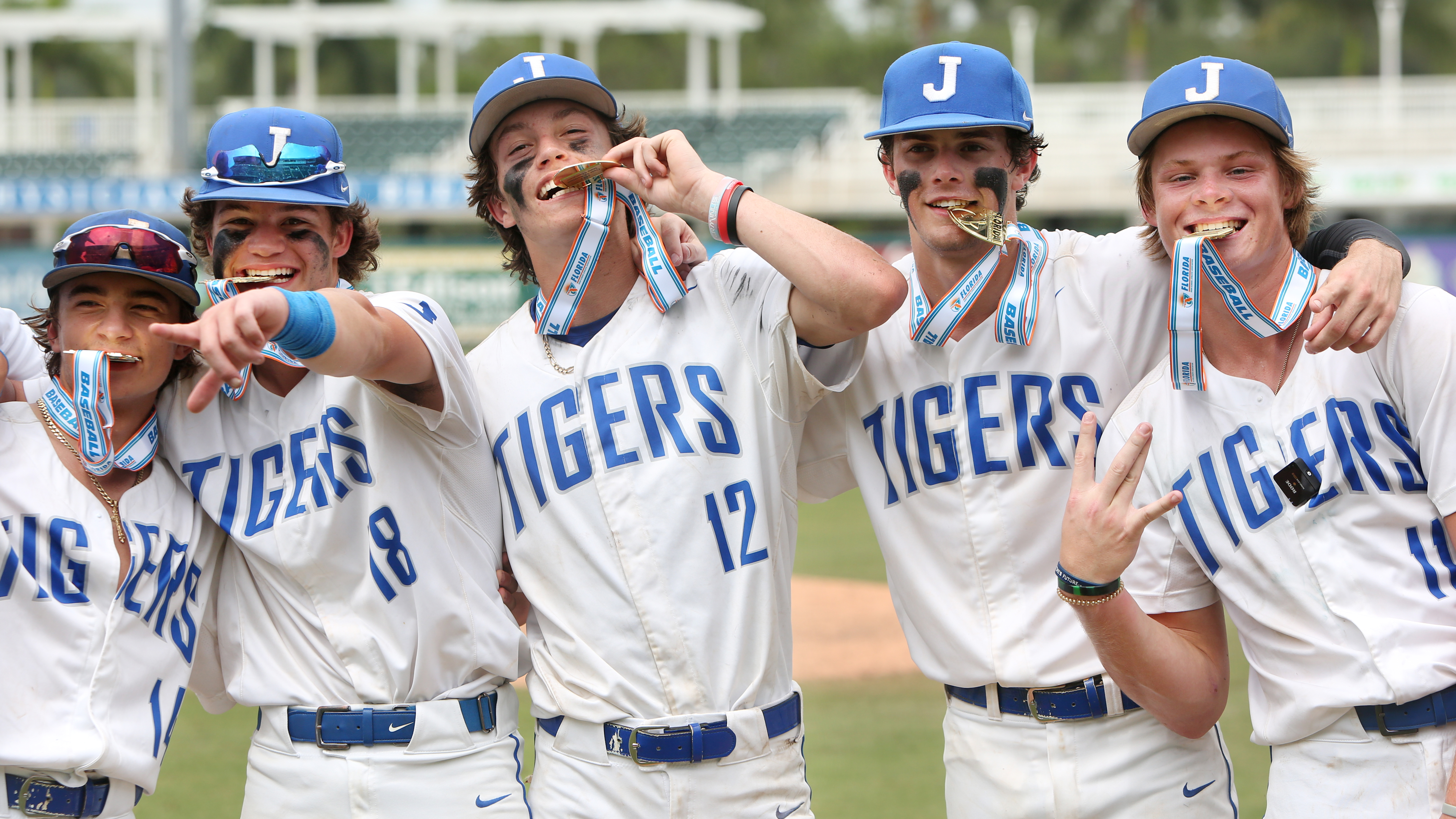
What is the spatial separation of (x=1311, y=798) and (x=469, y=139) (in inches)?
100

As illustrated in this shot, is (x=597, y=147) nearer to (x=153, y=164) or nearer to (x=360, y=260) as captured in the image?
(x=360, y=260)

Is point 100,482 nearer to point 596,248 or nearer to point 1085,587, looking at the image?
point 596,248

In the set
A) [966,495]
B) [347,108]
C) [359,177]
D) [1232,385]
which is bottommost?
[966,495]

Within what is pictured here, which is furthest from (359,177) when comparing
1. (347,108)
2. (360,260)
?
(360,260)

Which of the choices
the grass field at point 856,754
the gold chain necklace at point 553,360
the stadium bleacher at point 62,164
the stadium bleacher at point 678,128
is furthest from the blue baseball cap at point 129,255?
the stadium bleacher at point 62,164

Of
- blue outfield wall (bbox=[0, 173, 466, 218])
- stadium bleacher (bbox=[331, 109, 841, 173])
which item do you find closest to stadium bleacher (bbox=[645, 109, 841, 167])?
stadium bleacher (bbox=[331, 109, 841, 173])

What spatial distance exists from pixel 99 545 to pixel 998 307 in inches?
86.9

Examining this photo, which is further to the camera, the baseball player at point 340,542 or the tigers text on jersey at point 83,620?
the baseball player at point 340,542

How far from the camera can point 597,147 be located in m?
3.46

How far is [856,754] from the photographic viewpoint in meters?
6.37

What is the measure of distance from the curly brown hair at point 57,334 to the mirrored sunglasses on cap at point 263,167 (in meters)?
0.34

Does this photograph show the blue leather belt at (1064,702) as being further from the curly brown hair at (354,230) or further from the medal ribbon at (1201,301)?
the curly brown hair at (354,230)

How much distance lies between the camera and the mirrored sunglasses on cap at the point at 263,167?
3.29m

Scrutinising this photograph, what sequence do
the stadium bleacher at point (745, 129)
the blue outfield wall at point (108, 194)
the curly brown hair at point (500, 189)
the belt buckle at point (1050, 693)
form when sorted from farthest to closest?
the stadium bleacher at point (745, 129), the blue outfield wall at point (108, 194), the curly brown hair at point (500, 189), the belt buckle at point (1050, 693)
